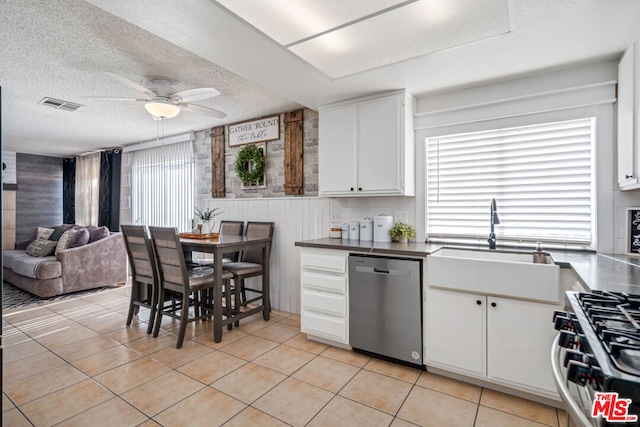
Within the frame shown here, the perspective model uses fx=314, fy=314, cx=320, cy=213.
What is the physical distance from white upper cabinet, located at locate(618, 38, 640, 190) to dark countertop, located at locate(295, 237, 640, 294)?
47 centimetres

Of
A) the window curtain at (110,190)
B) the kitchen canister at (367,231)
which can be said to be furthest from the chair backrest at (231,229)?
the window curtain at (110,190)

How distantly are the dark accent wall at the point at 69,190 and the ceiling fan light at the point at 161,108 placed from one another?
5.63 meters

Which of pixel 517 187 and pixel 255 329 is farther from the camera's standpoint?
pixel 255 329

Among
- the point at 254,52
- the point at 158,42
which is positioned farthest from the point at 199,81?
the point at 254,52

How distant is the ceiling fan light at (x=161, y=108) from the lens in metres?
2.90

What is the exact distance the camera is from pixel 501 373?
2035 millimetres

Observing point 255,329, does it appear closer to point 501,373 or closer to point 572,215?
point 501,373

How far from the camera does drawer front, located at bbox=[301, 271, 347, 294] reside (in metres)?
2.71

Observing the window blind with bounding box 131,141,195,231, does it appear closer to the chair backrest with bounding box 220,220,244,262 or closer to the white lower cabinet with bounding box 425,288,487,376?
the chair backrest with bounding box 220,220,244,262

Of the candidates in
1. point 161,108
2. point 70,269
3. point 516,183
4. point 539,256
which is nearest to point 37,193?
point 70,269

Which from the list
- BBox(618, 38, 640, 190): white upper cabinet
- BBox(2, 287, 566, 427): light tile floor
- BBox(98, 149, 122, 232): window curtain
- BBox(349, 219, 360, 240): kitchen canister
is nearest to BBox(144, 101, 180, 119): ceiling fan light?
BBox(349, 219, 360, 240): kitchen canister

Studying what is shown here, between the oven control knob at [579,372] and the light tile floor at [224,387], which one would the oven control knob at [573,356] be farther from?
the light tile floor at [224,387]

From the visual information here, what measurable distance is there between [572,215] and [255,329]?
9.74 ft

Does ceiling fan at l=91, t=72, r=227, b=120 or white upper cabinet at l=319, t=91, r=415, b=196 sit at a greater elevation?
ceiling fan at l=91, t=72, r=227, b=120
